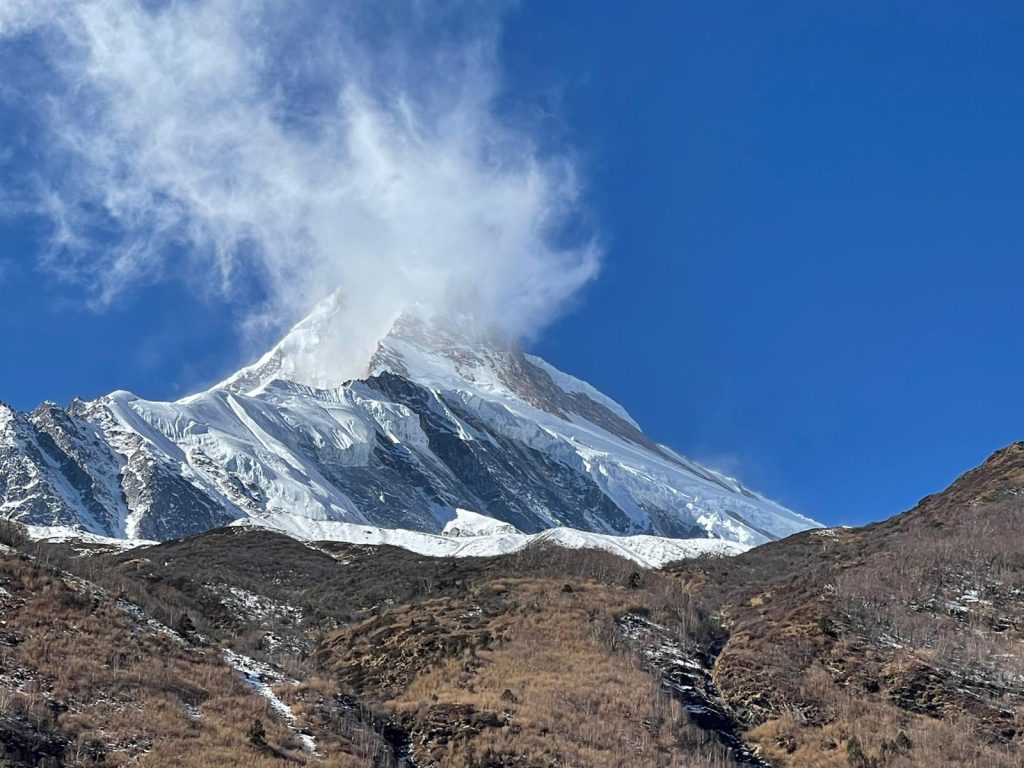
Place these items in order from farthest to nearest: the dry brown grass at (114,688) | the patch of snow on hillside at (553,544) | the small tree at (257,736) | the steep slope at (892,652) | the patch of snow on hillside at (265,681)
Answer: the patch of snow on hillside at (553,544)
the steep slope at (892,652)
the patch of snow on hillside at (265,681)
the small tree at (257,736)
the dry brown grass at (114,688)

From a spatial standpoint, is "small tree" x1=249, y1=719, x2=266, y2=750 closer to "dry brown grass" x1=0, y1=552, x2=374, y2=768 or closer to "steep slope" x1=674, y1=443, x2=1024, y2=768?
"dry brown grass" x1=0, y1=552, x2=374, y2=768

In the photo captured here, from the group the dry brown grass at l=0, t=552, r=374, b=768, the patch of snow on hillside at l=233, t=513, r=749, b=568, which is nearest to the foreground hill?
the dry brown grass at l=0, t=552, r=374, b=768

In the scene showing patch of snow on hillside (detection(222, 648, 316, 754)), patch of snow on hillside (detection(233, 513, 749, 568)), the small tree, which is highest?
patch of snow on hillside (detection(233, 513, 749, 568))

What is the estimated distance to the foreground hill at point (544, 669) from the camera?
2239 cm

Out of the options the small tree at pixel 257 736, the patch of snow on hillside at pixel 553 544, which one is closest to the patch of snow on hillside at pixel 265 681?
the small tree at pixel 257 736

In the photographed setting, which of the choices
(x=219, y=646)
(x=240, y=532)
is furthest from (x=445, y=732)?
(x=240, y=532)

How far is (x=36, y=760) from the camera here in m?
18.2

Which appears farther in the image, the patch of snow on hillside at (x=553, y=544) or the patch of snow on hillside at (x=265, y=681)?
the patch of snow on hillside at (x=553, y=544)

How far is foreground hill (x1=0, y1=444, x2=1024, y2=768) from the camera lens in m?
22.4

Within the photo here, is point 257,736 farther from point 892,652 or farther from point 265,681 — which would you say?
point 892,652

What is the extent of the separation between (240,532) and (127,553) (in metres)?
18.1

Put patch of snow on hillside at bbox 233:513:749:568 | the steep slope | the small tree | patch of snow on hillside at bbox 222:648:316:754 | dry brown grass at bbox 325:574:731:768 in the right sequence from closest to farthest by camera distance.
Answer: the small tree, patch of snow on hillside at bbox 222:648:316:754, dry brown grass at bbox 325:574:731:768, the steep slope, patch of snow on hillside at bbox 233:513:749:568

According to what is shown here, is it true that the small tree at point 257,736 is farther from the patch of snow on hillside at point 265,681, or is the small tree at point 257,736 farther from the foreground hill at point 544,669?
the patch of snow on hillside at point 265,681

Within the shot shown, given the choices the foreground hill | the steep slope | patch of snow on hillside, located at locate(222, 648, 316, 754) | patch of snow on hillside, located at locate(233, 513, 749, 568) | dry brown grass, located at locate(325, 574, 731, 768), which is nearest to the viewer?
the foreground hill
